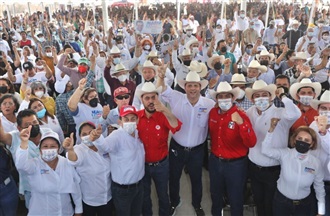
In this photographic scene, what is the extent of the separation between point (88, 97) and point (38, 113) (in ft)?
2.29

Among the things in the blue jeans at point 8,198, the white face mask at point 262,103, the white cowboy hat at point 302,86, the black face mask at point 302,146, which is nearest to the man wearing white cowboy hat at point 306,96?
the white cowboy hat at point 302,86

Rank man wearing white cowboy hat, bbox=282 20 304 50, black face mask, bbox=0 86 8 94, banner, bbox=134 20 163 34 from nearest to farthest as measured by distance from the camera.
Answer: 1. black face mask, bbox=0 86 8 94
2. man wearing white cowboy hat, bbox=282 20 304 50
3. banner, bbox=134 20 163 34

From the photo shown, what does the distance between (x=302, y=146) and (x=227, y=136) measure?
2.73 feet

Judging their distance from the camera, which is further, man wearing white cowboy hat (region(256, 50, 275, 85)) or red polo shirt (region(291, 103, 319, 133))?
man wearing white cowboy hat (region(256, 50, 275, 85))

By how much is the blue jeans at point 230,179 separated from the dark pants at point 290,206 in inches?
18.1

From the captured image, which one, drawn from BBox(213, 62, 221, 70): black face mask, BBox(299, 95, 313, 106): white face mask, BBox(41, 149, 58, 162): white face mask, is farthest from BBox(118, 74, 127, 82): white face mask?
BBox(299, 95, 313, 106): white face mask

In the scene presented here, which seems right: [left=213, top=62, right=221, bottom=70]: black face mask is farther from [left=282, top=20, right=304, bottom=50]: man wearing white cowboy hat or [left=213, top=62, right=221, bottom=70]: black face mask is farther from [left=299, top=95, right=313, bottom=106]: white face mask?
[left=282, top=20, right=304, bottom=50]: man wearing white cowboy hat

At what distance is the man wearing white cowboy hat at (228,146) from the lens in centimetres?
379

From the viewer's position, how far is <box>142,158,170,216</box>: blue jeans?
3.90 metres

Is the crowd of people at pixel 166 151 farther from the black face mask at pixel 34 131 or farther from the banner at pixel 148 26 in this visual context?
the banner at pixel 148 26

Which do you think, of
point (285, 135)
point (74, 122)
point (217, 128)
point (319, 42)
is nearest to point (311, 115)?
point (285, 135)

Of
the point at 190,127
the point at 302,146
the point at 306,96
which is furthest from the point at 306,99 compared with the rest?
the point at 190,127

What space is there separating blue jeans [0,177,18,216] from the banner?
29.5 feet

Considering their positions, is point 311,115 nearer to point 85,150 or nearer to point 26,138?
point 85,150
